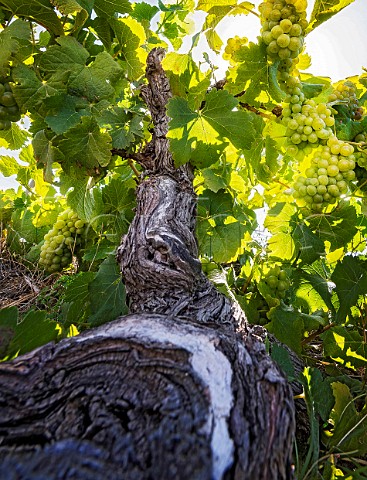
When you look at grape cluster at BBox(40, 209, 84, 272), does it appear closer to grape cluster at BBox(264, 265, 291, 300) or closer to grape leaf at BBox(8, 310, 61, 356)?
grape cluster at BBox(264, 265, 291, 300)

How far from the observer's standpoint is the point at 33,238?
2848 millimetres

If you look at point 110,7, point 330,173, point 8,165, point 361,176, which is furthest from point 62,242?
point 361,176

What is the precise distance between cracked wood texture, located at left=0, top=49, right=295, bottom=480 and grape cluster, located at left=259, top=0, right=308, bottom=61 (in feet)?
3.83

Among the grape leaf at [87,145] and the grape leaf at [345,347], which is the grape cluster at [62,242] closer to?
the grape leaf at [87,145]

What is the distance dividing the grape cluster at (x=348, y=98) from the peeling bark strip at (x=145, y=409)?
141cm

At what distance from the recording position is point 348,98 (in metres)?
1.75

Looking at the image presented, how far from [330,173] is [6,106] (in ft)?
4.44

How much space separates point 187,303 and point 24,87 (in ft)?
3.68

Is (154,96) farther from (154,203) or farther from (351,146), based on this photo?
(351,146)

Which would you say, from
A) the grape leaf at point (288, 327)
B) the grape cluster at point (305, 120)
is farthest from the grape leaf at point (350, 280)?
the grape cluster at point (305, 120)

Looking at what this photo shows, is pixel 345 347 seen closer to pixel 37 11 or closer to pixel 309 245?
pixel 309 245

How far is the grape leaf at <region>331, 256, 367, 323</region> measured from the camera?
1564 mm

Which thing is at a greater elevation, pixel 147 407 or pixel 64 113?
pixel 64 113

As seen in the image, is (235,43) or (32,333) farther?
(235,43)
